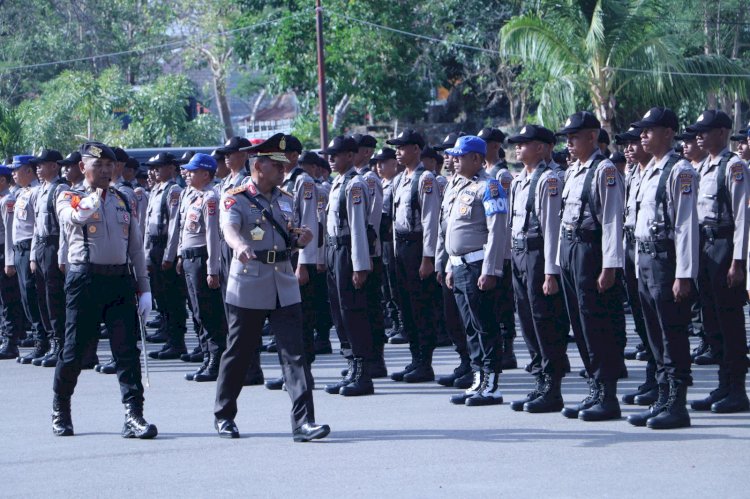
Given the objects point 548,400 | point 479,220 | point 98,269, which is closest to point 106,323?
point 98,269

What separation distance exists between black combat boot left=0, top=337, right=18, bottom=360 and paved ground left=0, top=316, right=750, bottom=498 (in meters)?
3.71

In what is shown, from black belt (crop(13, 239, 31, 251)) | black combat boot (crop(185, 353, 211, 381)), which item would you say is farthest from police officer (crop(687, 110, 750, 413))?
black belt (crop(13, 239, 31, 251))

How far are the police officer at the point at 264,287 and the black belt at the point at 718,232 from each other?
3.29m

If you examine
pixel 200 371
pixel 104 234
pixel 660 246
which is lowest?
pixel 200 371

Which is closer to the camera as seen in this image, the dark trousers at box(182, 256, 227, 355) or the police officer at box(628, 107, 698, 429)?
the police officer at box(628, 107, 698, 429)

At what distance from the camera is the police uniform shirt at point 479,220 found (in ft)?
29.9

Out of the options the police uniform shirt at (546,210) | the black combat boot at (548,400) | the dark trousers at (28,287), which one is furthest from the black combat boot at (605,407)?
the dark trousers at (28,287)

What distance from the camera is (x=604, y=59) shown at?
24.2m

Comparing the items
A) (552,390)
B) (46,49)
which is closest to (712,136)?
(552,390)

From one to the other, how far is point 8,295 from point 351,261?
19.0 ft

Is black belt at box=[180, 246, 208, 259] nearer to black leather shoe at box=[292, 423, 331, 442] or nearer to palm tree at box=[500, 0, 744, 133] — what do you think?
black leather shoe at box=[292, 423, 331, 442]

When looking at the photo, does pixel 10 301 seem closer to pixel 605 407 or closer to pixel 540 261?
pixel 540 261

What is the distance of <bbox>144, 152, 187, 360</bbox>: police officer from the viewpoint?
13.3 meters

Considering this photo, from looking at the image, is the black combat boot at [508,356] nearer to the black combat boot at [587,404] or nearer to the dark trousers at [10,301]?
the black combat boot at [587,404]
